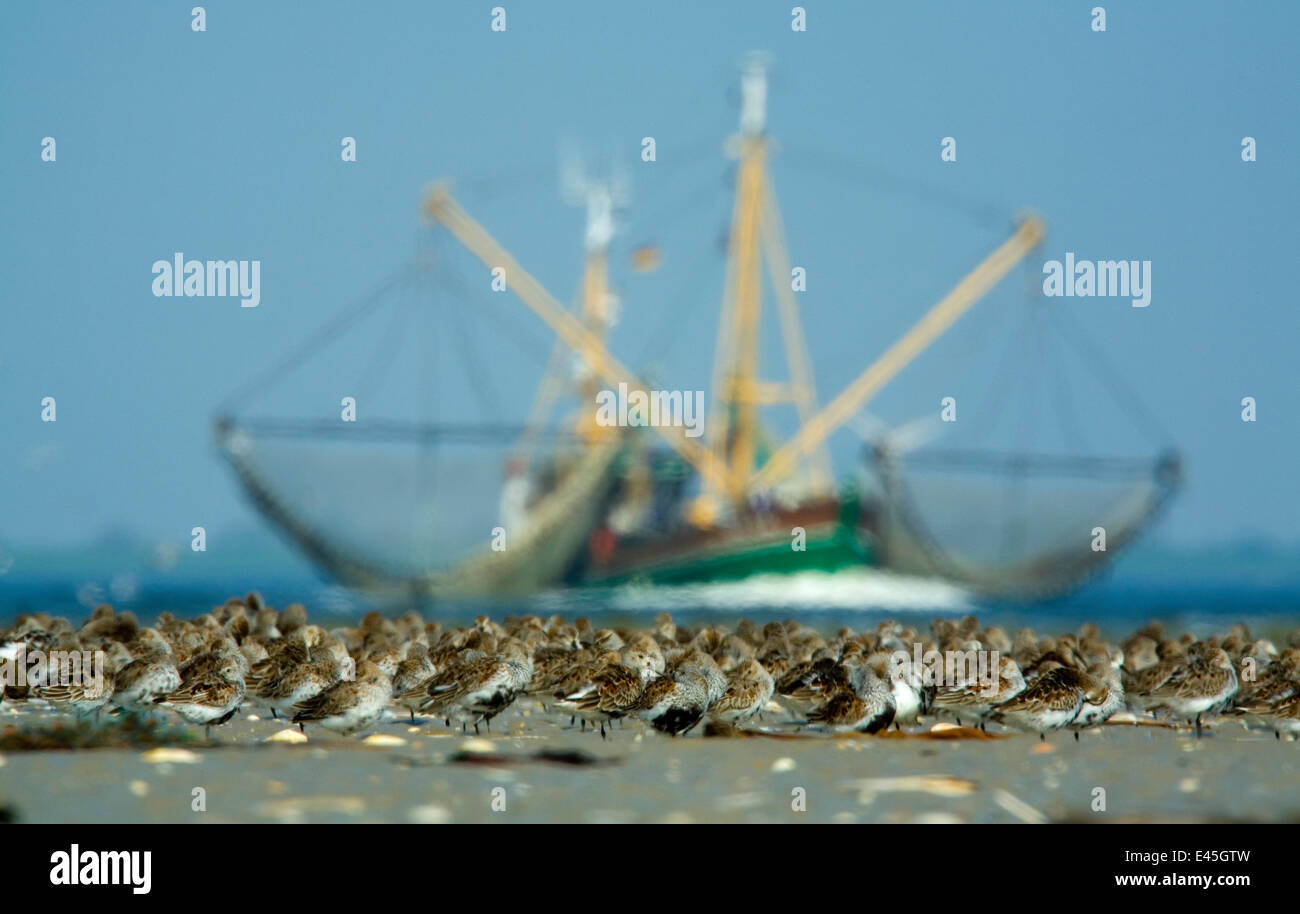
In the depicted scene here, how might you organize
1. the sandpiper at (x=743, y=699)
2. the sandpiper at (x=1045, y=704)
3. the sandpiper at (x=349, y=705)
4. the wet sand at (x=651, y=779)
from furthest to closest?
the sandpiper at (x=743, y=699) < the sandpiper at (x=1045, y=704) < the sandpiper at (x=349, y=705) < the wet sand at (x=651, y=779)

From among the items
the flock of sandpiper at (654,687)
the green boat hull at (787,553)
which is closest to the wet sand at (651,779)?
the flock of sandpiper at (654,687)

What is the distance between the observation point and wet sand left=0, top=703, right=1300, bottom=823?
15.5 m

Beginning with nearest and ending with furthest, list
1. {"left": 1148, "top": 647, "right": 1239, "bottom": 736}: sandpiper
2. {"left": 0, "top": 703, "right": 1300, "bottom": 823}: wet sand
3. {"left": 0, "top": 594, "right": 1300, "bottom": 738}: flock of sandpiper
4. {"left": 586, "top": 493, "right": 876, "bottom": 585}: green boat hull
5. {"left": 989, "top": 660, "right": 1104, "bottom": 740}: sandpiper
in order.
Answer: {"left": 0, "top": 703, "right": 1300, "bottom": 823}: wet sand, {"left": 0, "top": 594, "right": 1300, "bottom": 738}: flock of sandpiper, {"left": 989, "top": 660, "right": 1104, "bottom": 740}: sandpiper, {"left": 1148, "top": 647, "right": 1239, "bottom": 736}: sandpiper, {"left": 586, "top": 493, "right": 876, "bottom": 585}: green boat hull

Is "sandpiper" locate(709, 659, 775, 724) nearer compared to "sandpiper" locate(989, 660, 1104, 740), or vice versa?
"sandpiper" locate(989, 660, 1104, 740)

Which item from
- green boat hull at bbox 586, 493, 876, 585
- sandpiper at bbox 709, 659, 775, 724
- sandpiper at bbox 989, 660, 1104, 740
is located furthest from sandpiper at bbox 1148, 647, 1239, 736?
green boat hull at bbox 586, 493, 876, 585

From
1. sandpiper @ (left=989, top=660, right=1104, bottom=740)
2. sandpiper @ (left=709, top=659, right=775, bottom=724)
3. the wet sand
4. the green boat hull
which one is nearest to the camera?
the wet sand

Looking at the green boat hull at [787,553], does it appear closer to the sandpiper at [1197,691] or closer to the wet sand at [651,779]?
the sandpiper at [1197,691]

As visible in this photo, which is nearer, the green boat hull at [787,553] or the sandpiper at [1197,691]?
the sandpiper at [1197,691]

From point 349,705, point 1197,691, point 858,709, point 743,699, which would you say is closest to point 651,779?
point 743,699

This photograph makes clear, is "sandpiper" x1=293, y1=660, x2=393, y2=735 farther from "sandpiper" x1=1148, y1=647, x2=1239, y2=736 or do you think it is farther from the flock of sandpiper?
"sandpiper" x1=1148, y1=647, x2=1239, y2=736

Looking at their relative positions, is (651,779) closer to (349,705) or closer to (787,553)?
(349,705)

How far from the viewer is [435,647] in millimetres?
25812

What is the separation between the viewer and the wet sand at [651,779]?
609 inches

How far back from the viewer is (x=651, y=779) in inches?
674
